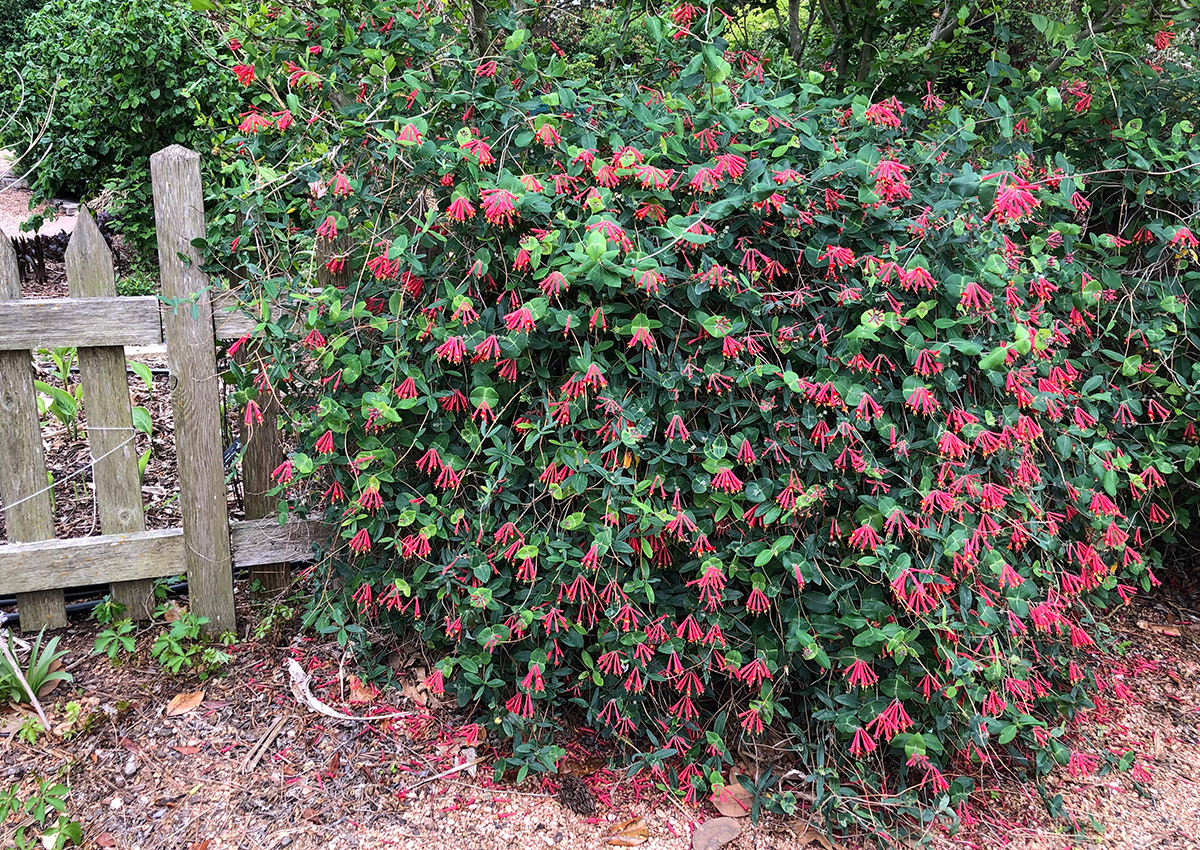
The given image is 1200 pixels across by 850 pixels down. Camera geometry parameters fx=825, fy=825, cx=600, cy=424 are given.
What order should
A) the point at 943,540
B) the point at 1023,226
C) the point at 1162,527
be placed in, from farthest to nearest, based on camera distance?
the point at 1162,527 → the point at 1023,226 → the point at 943,540

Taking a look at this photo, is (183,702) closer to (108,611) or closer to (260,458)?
(108,611)

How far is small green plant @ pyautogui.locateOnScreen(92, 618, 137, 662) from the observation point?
8.68 ft

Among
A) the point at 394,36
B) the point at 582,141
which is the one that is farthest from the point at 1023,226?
the point at 394,36

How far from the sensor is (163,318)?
2557 mm

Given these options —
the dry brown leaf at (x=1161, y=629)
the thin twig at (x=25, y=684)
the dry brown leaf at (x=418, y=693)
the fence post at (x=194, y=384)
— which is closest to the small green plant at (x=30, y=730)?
the thin twig at (x=25, y=684)

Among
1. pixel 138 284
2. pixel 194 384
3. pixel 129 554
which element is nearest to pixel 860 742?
pixel 194 384

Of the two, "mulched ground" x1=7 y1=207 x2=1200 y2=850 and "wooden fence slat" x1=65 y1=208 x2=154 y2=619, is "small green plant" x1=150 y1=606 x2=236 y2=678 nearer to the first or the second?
"mulched ground" x1=7 y1=207 x2=1200 y2=850

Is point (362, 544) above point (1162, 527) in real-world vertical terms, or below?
above

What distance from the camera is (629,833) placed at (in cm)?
216

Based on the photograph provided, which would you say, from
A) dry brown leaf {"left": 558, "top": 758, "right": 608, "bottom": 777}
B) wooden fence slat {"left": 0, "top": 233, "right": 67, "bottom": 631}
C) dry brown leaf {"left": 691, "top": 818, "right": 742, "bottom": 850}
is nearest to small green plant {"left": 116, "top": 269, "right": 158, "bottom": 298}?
wooden fence slat {"left": 0, "top": 233, "right": 67, "bottom": 631}

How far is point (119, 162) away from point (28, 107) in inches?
48.0

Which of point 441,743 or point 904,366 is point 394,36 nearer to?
point 904,366

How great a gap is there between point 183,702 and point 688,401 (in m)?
1.80

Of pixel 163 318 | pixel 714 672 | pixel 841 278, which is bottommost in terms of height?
pixel 714 672
